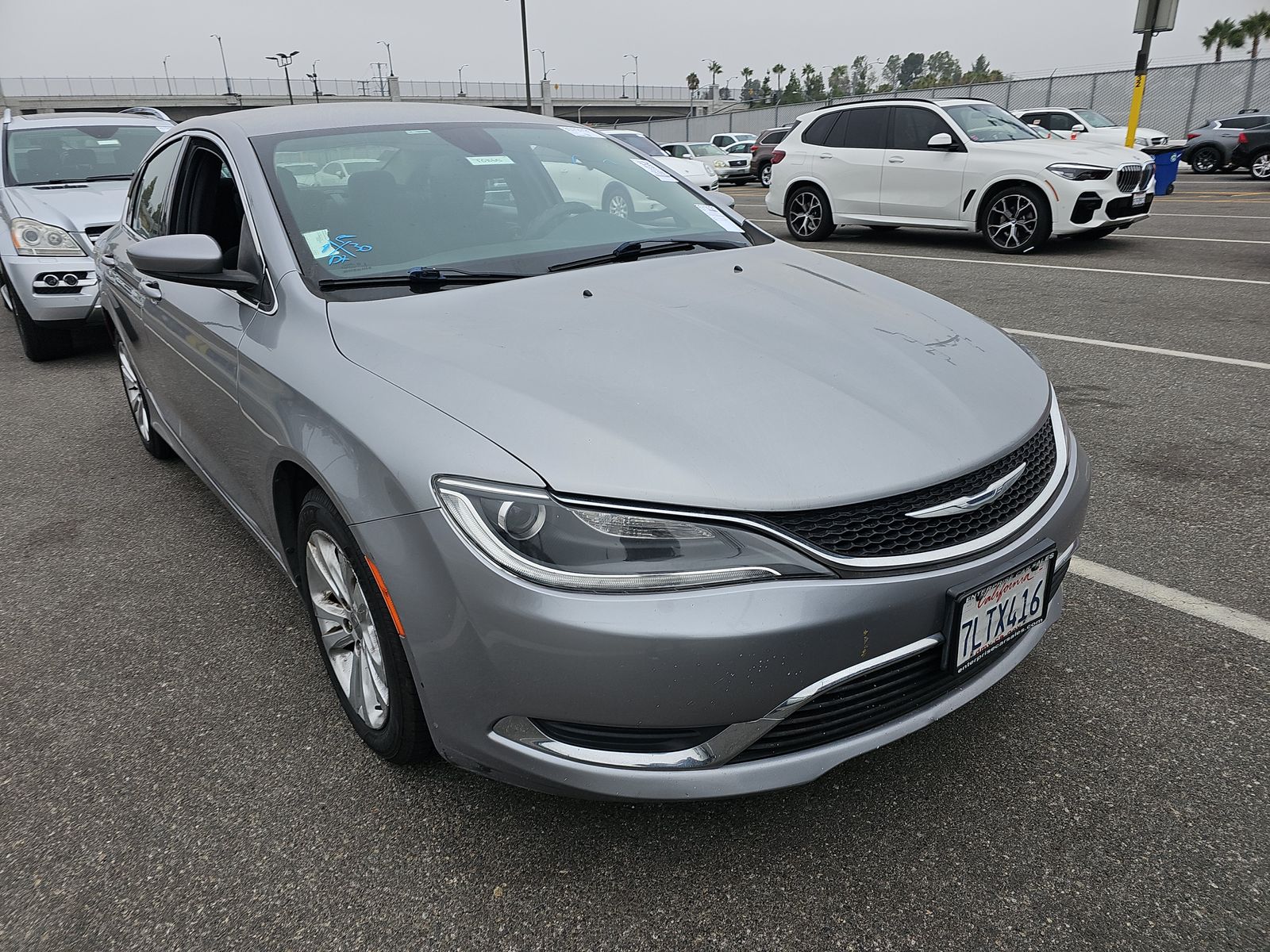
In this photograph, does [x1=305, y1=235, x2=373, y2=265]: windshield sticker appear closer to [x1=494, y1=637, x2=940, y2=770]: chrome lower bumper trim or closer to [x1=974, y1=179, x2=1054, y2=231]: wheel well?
[x1=494, y1=637, x2=940, y2=770]: chrome lower bumper trim

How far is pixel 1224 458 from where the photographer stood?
4.04m

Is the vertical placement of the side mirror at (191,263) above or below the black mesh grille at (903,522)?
above

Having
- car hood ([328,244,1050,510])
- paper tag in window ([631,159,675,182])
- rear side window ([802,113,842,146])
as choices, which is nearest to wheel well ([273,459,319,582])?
car hood ([328,244,1050,510])

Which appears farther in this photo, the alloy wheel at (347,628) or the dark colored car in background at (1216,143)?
the dark colored car in background at (1216,143)

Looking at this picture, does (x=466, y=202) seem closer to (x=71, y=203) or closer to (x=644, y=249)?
(x=644, y=249)


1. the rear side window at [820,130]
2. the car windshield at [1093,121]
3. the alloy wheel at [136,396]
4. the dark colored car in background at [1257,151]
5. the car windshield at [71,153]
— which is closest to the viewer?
the alloy wheel at [136,396]

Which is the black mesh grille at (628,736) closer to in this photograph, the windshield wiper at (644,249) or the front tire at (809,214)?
the windshield wiper at (644,249)

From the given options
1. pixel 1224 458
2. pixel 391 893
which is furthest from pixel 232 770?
pixel 1224 458

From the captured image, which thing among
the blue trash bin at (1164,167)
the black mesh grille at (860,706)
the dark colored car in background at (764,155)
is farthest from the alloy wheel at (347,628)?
the dark colored car in background at (764,155)

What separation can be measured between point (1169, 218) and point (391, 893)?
13.7 metres

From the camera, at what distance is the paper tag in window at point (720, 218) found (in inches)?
128

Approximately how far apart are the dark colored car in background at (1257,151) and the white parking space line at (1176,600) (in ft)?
65.3

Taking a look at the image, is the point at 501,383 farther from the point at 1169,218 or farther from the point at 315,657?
the point at 1169,218

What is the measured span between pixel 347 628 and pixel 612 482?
3.36 ft
